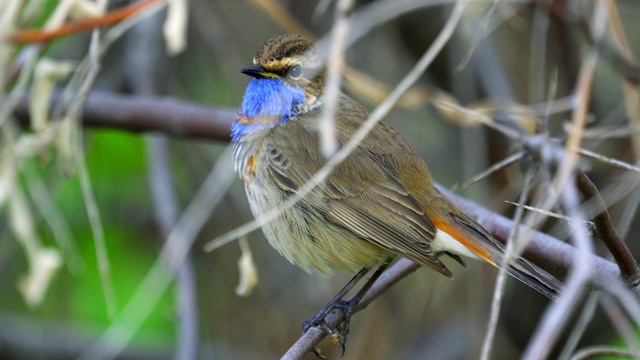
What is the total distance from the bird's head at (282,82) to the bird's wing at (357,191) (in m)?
0.12

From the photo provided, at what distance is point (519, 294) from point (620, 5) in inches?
74.9

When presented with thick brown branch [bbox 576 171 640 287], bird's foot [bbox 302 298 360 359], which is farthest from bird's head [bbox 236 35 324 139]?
thick brown branch [bbox 576 171 640 287]

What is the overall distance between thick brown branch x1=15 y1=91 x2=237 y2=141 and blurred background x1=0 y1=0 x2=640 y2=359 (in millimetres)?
363

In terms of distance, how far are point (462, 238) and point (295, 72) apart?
1.08 m

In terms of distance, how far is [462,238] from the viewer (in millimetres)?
3406

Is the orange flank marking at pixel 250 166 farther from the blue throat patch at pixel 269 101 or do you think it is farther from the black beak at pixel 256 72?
the black beak at pixel 256 72

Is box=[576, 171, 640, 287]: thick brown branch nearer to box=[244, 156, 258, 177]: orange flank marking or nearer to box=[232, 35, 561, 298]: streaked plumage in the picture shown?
box=[232, 35, 561, 298]: streaked plumage

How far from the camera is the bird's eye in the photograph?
3.88m

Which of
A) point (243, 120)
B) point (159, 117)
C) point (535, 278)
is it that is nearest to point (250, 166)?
point (243, 120)

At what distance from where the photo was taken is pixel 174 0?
3.35 m

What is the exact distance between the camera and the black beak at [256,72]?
3781 mm

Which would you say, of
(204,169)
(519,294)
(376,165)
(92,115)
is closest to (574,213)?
(376,165)

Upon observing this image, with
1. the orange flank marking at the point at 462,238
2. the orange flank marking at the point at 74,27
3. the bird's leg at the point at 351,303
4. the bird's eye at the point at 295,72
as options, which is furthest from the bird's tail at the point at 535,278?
the orange flank marking at the point at 74,27

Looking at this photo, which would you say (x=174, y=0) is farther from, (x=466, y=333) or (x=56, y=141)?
(x=466, y=333)
